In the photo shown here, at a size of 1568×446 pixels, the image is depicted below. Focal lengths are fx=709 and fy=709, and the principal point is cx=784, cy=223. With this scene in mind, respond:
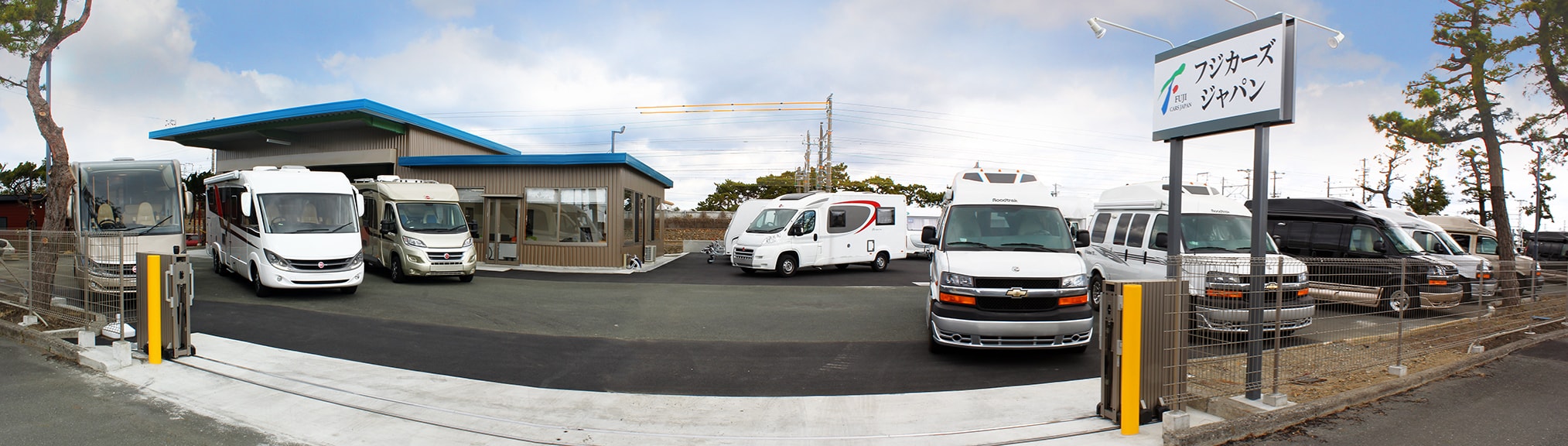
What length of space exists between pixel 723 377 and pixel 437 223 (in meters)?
11.0

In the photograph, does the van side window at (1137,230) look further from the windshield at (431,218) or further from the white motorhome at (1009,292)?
the windshield at (431,218)

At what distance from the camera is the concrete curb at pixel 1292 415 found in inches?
178

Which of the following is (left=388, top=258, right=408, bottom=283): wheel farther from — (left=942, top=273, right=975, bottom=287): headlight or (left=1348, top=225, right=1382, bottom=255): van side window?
(left=1348, top=225, right=1382, bottom=255): van side window

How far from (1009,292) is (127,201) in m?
14.3

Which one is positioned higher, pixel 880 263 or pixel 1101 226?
pixel 1101 226

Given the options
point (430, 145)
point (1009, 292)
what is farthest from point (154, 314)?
point (430, 145)

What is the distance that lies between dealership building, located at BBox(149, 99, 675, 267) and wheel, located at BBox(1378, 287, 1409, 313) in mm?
16172

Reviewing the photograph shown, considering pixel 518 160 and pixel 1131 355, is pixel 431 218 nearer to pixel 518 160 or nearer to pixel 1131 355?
pixel 518 160

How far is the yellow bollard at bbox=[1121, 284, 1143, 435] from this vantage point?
15.1ft

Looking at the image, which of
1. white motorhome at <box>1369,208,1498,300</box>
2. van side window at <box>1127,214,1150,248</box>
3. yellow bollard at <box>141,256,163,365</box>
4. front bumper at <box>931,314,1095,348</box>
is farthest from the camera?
white motorhome at <box>1369,208,1498,300</box>

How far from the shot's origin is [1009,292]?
6.73 metres

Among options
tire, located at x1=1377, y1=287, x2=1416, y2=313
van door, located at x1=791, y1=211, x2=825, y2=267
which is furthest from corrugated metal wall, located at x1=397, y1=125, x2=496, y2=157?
tire, located at x1=1377, y1=287, x2=1416, y2=313

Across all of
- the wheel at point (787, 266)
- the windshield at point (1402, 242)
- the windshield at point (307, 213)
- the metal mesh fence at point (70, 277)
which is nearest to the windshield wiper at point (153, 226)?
the windshield at point (307, 213)

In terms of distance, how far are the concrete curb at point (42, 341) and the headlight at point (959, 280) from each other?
821 centimetres
